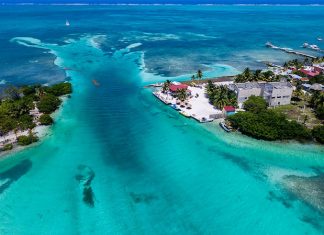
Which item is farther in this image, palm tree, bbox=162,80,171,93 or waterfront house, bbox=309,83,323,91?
palm tree, bbox=162,80,171,93

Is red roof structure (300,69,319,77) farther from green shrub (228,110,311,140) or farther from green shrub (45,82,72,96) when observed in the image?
green shrub (45,82,72,96)

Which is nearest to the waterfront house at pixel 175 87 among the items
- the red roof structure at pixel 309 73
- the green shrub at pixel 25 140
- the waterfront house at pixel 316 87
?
the waterfront house at pixel 316 87

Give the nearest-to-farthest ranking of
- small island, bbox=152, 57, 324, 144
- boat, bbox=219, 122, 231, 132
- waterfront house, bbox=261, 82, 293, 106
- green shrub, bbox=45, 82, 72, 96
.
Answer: small island, bbox=152, 57, 324, 144 → boat, bbox=219, 122, 231, 132 → waterfront house, bbox=261, 82, 293, 106 → green shrub, bbox=45, 82, 72, 96

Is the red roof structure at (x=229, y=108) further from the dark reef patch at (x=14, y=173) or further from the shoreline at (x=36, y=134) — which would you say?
the dark reef patch at (x=14, y=173)

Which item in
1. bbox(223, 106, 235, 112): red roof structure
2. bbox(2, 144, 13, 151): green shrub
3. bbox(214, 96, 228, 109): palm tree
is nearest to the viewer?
bbox(2, 144, 13, 151): green shrub

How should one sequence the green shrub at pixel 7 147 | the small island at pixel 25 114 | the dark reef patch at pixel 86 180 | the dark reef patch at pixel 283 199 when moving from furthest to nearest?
the small island at pixel 25 114 → the green shrub at pixel 7 147 → the dark reef patch at pixel 86 180 → the dark reef patch at pixel 283 199

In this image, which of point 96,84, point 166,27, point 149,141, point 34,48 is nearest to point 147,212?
point 149,141

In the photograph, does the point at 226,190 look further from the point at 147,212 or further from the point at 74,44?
the point at 74,44

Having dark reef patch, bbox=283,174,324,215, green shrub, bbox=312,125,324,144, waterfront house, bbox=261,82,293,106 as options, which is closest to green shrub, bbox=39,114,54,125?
dark reef patch, bbox=283,174,324,215
